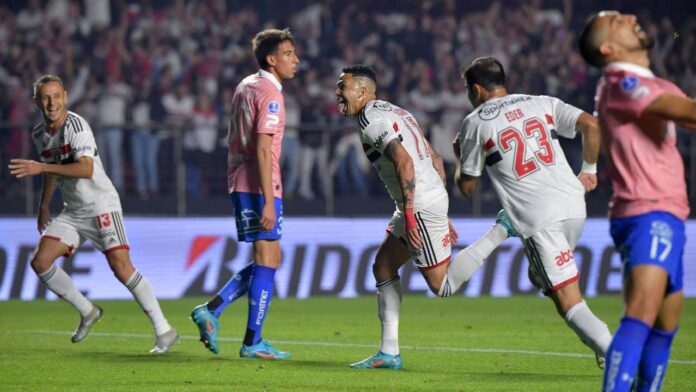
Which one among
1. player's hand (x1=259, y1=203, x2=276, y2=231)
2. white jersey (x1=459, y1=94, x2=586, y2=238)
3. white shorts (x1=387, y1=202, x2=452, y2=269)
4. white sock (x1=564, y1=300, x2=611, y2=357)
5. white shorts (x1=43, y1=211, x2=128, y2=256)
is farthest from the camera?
white shorts (x1=43, y1=211, x2=128, y2=256)

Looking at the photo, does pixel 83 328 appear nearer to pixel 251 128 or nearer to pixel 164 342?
pixel 164 342

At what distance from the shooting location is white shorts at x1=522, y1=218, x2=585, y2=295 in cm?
702

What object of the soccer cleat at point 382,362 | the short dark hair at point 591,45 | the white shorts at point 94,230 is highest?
the short dark hair at point 591,45

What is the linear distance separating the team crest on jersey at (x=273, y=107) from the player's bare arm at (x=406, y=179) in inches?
49.1

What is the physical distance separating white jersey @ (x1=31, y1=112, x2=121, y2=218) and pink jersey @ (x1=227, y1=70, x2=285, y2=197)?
51.3 inches

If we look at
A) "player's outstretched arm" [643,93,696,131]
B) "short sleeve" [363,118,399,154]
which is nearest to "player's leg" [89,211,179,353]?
"short sleeve" [363,118,399,154]

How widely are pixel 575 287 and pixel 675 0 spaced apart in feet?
57.1

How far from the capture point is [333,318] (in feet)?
44.1

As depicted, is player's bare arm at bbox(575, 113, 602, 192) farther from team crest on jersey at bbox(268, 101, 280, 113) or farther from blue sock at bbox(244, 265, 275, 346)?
blue sock at bbox(244, 265, 275, 346)

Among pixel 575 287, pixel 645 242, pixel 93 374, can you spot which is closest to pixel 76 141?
pixel 93 374

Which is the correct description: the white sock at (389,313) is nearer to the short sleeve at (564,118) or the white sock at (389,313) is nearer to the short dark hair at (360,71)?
the short dark hair at (360,71)

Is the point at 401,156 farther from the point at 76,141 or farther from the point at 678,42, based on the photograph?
the point at 678,42

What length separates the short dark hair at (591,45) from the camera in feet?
17.9

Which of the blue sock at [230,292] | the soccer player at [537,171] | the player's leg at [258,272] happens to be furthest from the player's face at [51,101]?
the soccer player at [537,171]
